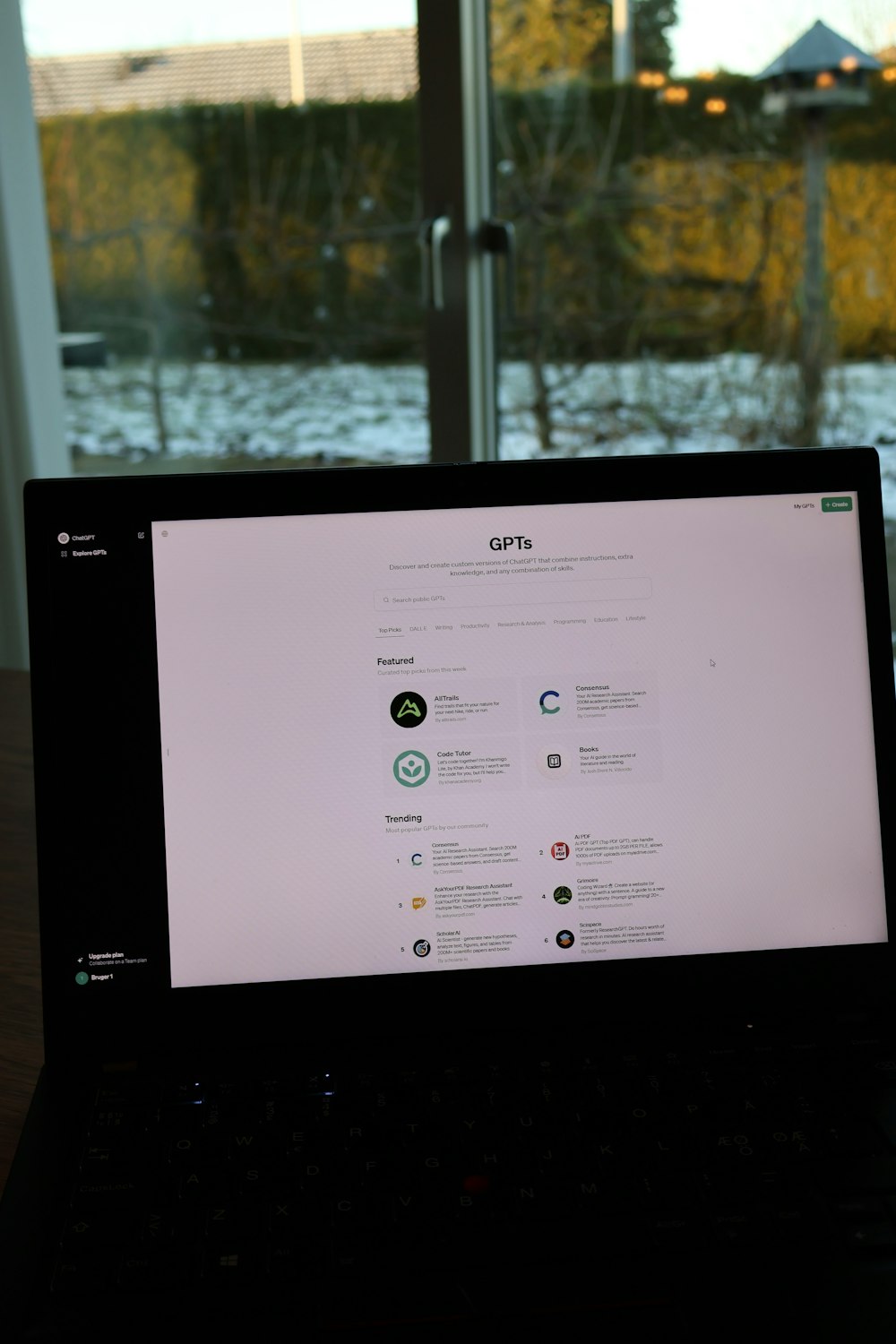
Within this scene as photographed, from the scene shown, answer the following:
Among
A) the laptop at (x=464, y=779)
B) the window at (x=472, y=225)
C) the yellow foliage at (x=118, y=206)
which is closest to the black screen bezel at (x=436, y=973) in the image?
the laptop at (x=464, y=779)

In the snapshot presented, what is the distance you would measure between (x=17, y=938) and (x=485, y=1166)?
452mm

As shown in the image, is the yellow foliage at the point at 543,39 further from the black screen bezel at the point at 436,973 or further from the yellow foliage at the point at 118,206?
the black screen bezel at the point at 436,973

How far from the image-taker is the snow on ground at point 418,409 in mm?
2225

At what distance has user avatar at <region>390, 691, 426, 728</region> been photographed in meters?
0.67

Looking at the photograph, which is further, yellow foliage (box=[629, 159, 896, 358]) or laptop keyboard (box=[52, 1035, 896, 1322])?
yellow foliage (box=[629, 159, 896, 358])

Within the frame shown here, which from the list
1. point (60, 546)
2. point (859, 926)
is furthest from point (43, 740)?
point (859, 926)

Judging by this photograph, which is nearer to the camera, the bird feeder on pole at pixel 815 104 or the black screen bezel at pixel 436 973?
the black screen bezel at pixel 436 973

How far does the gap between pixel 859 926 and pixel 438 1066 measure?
10.1 inches

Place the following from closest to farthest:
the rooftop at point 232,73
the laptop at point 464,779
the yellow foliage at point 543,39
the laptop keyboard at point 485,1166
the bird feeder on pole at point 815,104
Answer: the laptop keyboard at point 485,1166, the laptop at point 464,779, the bird feeder on pole at point 815,104, the yellow foliage at point 543,39, the rooftop at point 232,73

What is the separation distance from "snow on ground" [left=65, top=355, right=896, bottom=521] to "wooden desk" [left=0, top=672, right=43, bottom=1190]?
1403 millimetres

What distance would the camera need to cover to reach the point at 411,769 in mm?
673

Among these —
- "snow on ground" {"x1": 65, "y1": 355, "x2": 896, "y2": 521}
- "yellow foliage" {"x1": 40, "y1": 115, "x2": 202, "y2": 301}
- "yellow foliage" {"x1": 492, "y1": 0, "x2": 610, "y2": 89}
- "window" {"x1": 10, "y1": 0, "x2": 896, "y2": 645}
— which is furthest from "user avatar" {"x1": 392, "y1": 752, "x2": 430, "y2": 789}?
"yellow foliage" {"x1": 40, "y1": 115, "x2": 202, "y2": 301}

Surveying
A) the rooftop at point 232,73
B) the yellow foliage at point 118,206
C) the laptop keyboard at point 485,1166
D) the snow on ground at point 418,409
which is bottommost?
the laptop keyboard at point 485,1166

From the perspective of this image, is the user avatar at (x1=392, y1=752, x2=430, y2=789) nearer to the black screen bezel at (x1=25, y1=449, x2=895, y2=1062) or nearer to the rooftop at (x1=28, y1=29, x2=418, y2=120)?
the black screen bezel at (x1=25, y1=449, x2=895, y2=1062)
